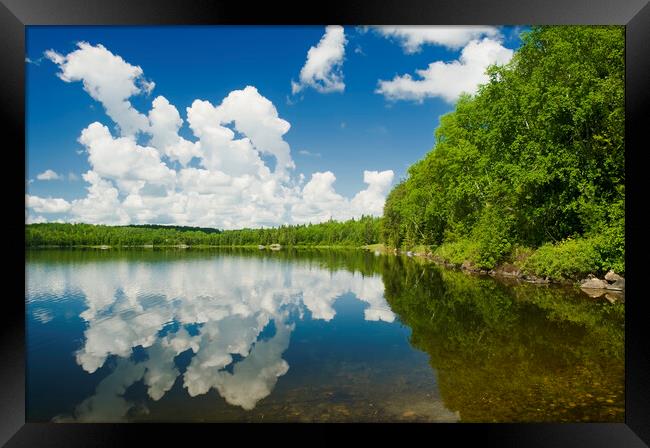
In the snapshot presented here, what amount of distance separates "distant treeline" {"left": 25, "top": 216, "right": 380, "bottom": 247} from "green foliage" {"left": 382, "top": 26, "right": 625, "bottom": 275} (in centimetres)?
5184

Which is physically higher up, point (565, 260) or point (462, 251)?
point (565, 260)

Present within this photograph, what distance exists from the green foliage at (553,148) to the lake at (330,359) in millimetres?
3375

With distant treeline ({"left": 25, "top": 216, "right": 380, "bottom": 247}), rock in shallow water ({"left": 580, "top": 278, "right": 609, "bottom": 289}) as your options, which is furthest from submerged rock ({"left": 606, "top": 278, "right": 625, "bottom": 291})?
distant treeline ({"left": 25, "top": 216, "right": 380, "bottom": 247})

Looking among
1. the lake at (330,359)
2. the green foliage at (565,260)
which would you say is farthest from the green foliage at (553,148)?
the lake at (330,359)

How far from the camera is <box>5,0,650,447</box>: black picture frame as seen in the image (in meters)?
4.12

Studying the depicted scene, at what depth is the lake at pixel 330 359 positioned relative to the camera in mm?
5168

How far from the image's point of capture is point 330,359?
7.24m

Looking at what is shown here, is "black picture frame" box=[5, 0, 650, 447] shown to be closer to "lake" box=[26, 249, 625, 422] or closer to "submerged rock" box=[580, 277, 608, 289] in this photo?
"lake" box=[26, 249, 625, 422]

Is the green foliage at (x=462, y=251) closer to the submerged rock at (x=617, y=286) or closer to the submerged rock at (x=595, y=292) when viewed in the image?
the submerged rock at (x=595, y=292)
